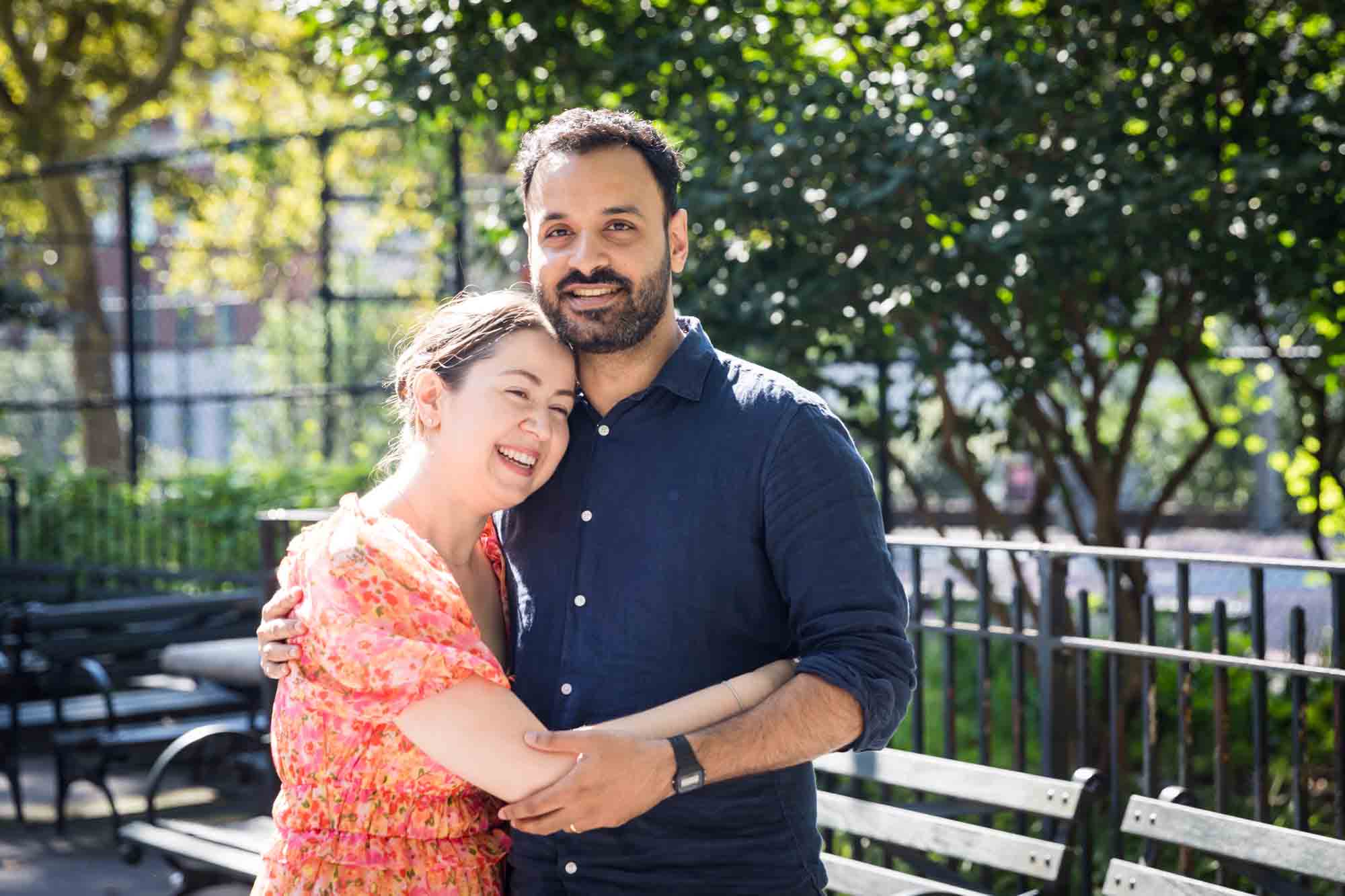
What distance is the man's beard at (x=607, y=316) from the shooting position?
8.61ft

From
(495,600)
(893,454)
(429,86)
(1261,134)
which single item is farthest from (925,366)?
(495,600)

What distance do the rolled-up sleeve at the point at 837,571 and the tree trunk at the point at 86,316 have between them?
54.8 feet

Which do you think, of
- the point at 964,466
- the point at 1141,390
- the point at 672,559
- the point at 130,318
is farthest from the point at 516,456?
the point at 130,318

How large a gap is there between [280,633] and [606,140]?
962 millimetres

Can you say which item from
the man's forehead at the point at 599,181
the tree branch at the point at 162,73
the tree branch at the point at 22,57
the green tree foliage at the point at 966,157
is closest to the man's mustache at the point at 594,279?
the man's forehead at the point at 599,181

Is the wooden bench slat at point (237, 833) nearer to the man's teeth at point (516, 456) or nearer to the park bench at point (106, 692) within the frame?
the park bench at point (106, 692)

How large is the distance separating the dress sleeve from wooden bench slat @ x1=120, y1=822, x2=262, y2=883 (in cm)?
219

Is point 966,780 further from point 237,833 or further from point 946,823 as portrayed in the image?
point 237,833

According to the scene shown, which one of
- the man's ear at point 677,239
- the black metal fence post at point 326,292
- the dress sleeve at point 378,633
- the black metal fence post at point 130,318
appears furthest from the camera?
the black metal fence post at point 130,318

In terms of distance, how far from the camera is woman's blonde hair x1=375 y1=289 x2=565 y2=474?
2.66m

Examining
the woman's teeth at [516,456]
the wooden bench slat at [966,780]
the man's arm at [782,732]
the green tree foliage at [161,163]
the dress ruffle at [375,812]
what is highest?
the green tree foliage at [161,163]

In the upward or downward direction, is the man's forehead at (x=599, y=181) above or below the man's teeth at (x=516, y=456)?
above

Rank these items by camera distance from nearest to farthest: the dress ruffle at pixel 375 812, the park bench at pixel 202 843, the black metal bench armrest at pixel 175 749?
the dress ruffle at pixel 375 812 → the park bench at pixel 202 843 → the black metal bench armrest at pixel 175 749

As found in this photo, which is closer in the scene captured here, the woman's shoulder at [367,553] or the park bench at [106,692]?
the woman's shoulder at [367,553]
